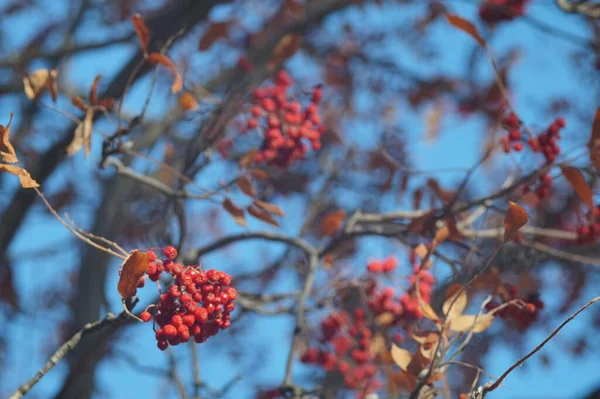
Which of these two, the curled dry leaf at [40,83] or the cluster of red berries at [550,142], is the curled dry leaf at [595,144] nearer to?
the cluster of red berries at [550,142]

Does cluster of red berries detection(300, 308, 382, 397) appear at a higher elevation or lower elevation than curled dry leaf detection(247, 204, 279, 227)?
lower

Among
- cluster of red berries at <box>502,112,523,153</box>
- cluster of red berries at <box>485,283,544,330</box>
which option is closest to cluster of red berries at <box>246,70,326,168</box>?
cluster of red berries at <box>502,112,523,153</box>

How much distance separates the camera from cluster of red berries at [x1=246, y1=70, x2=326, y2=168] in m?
3.19

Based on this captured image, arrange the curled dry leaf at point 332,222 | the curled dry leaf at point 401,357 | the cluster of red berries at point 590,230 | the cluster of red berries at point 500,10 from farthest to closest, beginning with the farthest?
the cluster of red berries at point 500,10 → the curled dry leaf at point 332,222 → the cluster of red berries at point 590,230 → the curled dry leaf at point 401,357

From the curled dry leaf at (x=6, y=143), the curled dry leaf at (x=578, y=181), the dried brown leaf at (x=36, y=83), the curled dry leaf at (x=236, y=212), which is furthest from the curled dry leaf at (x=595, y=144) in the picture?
the dried brown leaf at (x=36, y=83)

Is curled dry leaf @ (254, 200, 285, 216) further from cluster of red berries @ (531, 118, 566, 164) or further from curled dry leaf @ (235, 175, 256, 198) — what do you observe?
cluster of red berries @ (531, 118, 566, 164)

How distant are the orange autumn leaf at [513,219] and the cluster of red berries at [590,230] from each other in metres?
0.97

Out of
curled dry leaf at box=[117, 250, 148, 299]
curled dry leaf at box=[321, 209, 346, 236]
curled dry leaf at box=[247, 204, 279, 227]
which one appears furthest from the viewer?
curled dry leaf at box=[321, 209, 346, 236]

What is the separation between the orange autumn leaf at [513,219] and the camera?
6.81 ft

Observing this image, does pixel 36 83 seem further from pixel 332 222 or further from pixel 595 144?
pixel 595 144

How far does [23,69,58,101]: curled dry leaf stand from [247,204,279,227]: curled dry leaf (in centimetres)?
84

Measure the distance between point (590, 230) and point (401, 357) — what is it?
117 centimetres

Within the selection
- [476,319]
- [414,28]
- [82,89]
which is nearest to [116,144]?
[476,319]

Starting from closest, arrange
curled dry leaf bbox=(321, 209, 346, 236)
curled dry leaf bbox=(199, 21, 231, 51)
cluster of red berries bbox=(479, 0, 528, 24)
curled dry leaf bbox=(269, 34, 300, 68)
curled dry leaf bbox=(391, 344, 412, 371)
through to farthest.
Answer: curled dry leaf bbox=(391, 344, 412, 371), curled dry leaf bbox=(199, 21, 231, 51), curled dry leaf bbox=(321, 209, 346, 236), curled dry leaf bbox=(269, 34, 300, 68), cluster of red berries bbox=(479, 0, 528, 24)
